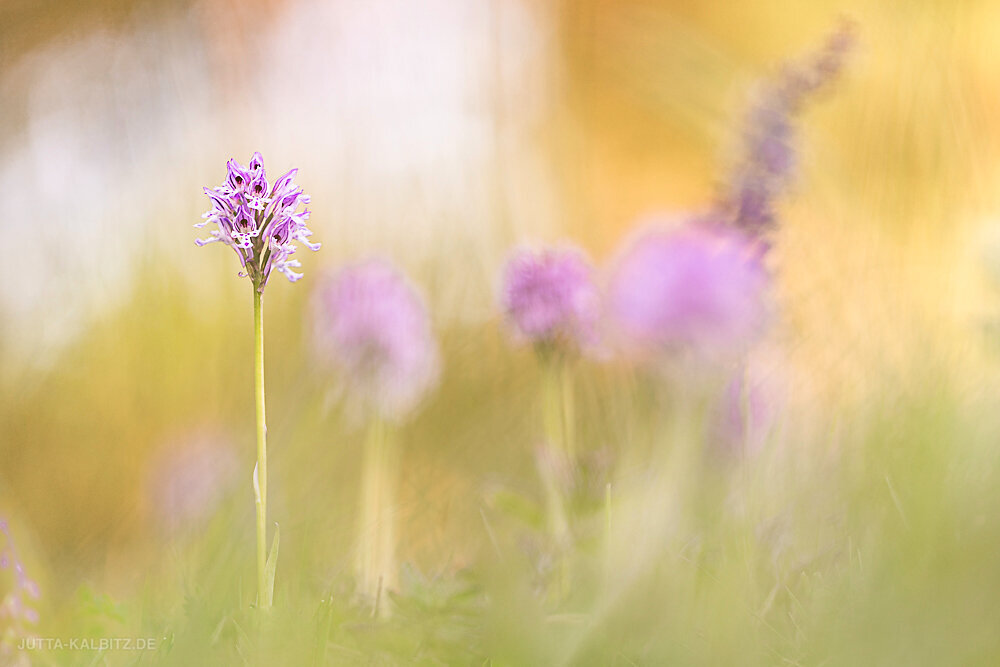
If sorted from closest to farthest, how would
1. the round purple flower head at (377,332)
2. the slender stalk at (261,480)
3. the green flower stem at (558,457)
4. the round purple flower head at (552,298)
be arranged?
the slender stalk at (261,480), the green flower stem at (558,457), the round purple flower head at (552,298), the round purple flower head at (377,332)

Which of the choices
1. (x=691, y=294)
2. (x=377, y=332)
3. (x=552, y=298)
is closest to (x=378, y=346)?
(x=377, y=332)

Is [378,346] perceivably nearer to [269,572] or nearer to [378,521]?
[378,521]

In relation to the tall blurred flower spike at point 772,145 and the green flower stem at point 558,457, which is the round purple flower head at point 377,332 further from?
the tall blurred flower spike at point 772,145

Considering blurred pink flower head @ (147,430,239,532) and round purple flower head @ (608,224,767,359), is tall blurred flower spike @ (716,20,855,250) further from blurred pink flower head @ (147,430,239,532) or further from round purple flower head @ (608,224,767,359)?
blurred pink flower head @ (147,430,239,532)

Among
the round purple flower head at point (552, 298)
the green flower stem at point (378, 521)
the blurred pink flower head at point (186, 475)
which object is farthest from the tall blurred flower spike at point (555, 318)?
the blurred pink flower head at point (186, 475)

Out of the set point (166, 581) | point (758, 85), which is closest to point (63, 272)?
point (166, 581)
